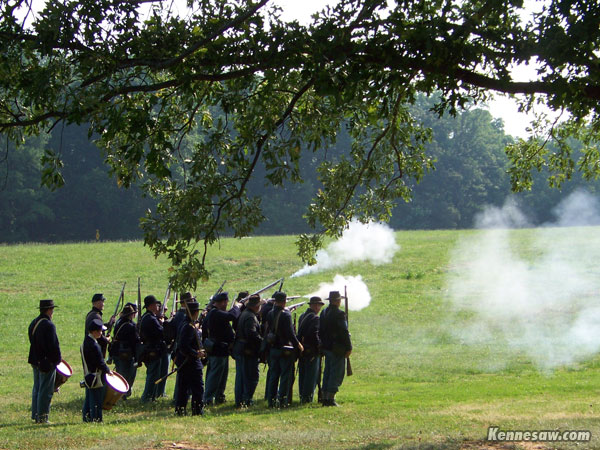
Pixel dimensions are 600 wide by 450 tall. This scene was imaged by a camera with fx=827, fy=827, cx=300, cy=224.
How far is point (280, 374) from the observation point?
1496 centimetres

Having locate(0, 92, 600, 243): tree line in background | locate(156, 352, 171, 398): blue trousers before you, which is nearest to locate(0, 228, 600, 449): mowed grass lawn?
locate(156, 352, 171, 398): blue trousers

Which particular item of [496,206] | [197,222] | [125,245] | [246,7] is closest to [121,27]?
[246,7]

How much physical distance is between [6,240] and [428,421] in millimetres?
60877

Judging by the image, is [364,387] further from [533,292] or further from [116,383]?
[533,292]

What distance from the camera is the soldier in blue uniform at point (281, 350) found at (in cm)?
1463

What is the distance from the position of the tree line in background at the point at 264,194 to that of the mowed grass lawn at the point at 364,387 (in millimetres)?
25366

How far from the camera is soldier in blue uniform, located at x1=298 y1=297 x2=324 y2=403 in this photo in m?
14.9

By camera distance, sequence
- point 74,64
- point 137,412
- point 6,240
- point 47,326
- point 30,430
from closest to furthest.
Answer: point 74,64 → point 30,430 → point 47,326 → point 137,412 → point 6,240

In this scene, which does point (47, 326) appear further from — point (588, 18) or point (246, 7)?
point (588, 18)

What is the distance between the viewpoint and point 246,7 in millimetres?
12055

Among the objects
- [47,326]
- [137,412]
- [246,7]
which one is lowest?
[137,412]

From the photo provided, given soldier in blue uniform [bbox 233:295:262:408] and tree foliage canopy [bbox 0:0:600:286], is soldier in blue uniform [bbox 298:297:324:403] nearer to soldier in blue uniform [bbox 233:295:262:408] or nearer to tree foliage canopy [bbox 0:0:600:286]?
soldier in blue uniform [bbox 233:295:262:408]

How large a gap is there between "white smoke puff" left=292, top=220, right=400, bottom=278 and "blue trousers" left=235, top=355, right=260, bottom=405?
20.5 meters

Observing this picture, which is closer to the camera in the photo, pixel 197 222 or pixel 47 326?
pixel 197 222
